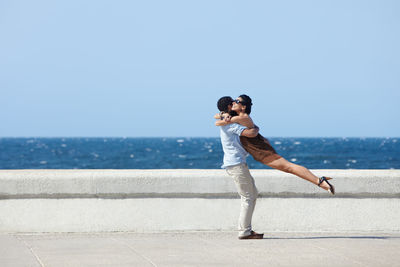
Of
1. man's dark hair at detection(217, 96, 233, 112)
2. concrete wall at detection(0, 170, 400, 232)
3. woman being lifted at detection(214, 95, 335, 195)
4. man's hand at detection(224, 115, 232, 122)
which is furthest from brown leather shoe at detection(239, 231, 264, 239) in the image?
man's dark hair at detection(217, 96, 233, 112)

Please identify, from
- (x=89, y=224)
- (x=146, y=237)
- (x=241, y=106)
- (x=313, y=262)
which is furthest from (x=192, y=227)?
(x=313, y=262)

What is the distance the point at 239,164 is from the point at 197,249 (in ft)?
3.59

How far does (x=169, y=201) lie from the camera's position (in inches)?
299

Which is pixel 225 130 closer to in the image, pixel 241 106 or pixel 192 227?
pixel 241 106

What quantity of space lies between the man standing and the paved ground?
276 mm

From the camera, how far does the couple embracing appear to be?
6.81m

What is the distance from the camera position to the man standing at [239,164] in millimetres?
6855

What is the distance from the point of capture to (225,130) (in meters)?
6.89

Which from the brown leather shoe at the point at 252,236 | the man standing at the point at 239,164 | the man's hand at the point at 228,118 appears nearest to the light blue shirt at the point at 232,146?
the man standing at the point at 239,164

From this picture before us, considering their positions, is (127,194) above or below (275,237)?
above

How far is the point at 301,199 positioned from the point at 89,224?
262 centimetres

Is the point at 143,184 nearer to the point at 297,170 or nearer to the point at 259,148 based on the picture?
the point at 259,148

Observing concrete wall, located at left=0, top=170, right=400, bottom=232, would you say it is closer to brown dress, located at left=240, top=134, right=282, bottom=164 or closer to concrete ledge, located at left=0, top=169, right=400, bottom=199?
concrete ledge, located at left=0, top=169, right=400, bottom=199

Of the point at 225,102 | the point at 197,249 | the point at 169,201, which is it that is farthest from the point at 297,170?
the point at 169,201
